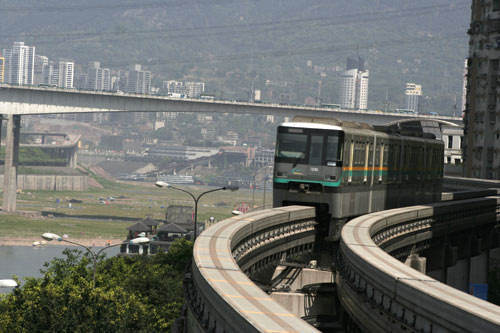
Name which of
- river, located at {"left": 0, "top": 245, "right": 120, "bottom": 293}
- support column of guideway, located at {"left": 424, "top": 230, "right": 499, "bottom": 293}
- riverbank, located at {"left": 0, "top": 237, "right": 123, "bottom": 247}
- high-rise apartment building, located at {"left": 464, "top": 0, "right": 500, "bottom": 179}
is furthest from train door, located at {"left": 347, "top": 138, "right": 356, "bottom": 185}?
riverbank, located at {"left": 0, "top": 237, "right": 123, "bottom": 247}

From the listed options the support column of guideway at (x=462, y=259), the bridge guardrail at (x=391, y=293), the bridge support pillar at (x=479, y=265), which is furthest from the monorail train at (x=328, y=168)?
the bridge support pillar at (x=479, y=265)

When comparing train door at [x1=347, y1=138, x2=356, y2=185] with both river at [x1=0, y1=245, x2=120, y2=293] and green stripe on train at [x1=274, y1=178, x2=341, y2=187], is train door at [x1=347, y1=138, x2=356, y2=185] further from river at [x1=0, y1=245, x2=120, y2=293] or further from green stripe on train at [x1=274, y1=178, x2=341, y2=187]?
river at [x1=0, y1=245, x2=120, y2=293]

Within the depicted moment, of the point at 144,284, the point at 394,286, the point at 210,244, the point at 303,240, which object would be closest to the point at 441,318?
the point at 394,286

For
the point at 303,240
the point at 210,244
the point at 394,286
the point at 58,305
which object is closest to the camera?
the point at 394,286

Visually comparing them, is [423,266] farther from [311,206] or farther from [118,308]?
[118,308]

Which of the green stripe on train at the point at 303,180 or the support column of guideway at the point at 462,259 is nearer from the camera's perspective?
the green stripe on train at the point at 303,180

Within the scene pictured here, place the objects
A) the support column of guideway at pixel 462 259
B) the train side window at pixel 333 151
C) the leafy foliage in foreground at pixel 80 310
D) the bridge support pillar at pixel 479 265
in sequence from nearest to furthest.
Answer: the train side window at pixel 333 151
the leafy foliage in foreground at pixel 80 310
the support column of guideway at pixel 462 259
the bridge support pillar at pixel 479 265

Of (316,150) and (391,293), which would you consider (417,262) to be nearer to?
(316,150)

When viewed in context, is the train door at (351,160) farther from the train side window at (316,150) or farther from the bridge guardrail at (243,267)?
the bridge guardrail at (243,267)

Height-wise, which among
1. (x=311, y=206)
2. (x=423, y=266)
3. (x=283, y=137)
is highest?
(x=283, y=137)
